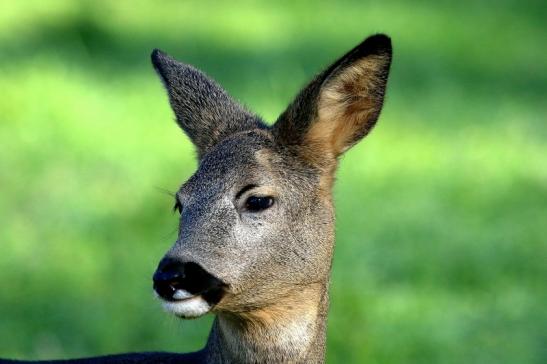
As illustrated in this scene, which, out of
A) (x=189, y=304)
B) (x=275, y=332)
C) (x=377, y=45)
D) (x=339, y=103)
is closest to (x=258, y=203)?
(x=275, y=332)

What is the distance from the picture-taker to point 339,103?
6.45m

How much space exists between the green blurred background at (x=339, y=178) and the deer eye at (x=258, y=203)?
69cm

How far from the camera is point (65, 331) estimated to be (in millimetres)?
8734

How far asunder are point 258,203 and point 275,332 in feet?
1.53

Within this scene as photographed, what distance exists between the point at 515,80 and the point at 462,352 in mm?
6572

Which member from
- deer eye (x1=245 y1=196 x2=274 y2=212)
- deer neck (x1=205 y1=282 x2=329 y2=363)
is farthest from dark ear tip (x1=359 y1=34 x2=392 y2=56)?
deer neck (x1=205 y1=282 x2=329 y2=363)

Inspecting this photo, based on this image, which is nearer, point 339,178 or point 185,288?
point 185,288

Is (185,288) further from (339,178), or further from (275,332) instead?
(339,178)

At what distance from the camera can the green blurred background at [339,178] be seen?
8.91m

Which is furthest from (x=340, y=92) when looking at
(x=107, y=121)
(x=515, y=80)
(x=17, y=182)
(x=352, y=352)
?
(x=515, y=80)

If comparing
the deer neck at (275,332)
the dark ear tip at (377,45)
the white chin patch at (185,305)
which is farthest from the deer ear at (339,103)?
the white chin patch at (185,305)

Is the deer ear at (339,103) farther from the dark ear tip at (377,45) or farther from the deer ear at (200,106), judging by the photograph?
the deer ear at (200,106)

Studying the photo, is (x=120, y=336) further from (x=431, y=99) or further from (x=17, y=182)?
(x=431, y=99)

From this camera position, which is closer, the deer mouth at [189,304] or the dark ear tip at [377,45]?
the deer mouth at [189,304]
